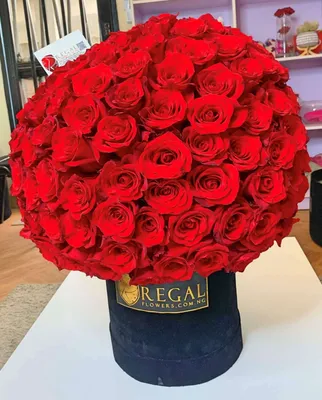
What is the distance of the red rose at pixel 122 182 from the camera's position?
67 centimetres

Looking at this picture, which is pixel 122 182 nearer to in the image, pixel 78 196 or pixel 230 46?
pixel 78 196

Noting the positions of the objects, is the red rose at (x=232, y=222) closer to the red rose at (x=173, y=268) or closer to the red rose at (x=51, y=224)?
the red rose at (x=173, y=268)

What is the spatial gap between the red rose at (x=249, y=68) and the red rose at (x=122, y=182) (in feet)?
0.75

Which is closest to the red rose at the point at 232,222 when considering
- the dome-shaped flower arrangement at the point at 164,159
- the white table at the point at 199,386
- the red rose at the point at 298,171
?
the dome-shaped flower arrangement at the point at 164,159

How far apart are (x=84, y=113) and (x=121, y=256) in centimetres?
22

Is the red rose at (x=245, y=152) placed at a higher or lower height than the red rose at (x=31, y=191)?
higher

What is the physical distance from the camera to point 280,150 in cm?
73

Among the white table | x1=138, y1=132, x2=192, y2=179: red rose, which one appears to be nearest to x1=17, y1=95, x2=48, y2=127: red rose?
x1=138, y1=132, x2=192, y2=179: red rose

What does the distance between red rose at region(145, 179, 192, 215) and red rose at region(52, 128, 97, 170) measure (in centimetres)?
11

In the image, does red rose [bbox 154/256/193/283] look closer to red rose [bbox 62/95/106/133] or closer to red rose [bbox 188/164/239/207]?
red rose [bbox 188/164/239/207]

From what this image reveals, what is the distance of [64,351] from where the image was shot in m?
0.99

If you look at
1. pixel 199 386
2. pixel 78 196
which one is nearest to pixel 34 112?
pixel 78 196

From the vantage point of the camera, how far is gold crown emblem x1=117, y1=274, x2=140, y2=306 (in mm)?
828

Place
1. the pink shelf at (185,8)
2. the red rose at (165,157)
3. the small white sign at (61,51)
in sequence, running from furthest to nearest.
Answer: the pink shelf at (185,8)
the small white sign at (61,51)
the red rose at (165,157)
